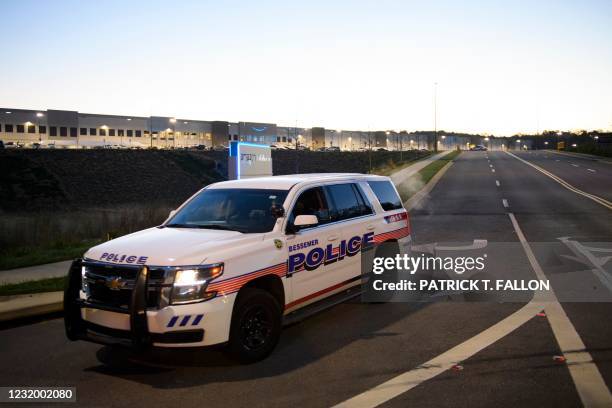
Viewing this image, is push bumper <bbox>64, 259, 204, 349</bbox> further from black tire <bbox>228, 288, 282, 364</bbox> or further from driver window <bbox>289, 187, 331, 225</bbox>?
driver window <bbox>289, 187, 331, 225</bbox>

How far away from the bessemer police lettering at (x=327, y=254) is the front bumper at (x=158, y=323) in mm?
1262

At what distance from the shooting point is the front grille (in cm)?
549

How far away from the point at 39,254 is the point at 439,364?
10.1 meters

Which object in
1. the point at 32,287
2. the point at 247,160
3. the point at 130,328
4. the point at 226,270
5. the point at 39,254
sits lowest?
the point at 39,254

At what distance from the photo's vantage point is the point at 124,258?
18.7 ft

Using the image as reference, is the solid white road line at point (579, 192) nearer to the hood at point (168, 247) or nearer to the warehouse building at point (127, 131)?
the hood at point (168, 247)

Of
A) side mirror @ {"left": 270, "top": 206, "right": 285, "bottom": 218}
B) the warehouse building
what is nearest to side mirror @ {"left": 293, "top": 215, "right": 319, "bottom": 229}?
side mirror @ {"left": 270, "top": 206, "right": 285, "bottom": 218}

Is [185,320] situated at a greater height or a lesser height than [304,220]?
lesser

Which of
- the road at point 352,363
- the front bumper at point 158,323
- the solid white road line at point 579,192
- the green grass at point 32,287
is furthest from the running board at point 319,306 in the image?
the solid white road line at point 579,192

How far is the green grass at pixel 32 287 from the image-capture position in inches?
350

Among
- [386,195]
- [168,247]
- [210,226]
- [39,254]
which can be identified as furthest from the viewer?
[39,254]

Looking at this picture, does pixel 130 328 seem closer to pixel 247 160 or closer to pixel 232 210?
pixel 232 210

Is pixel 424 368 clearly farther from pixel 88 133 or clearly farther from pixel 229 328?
pixel 88 133

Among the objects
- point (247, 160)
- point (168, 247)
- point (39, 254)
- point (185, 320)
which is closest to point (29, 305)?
point (168, 247)
